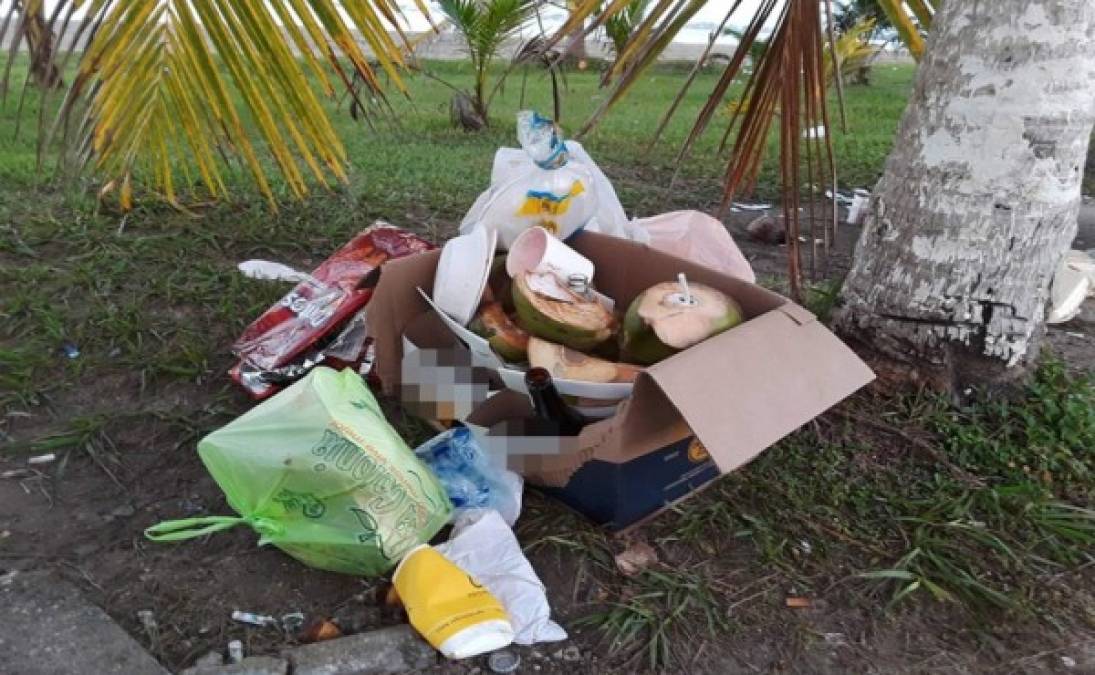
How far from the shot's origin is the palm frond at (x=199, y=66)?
1962 millimetres

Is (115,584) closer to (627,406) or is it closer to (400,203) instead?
(627,406)

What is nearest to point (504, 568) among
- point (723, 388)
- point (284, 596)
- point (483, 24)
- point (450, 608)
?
point (450, 608)

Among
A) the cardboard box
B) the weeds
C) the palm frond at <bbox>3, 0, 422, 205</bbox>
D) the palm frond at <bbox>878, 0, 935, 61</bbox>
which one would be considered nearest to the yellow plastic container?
the weeds

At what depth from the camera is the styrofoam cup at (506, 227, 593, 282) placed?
2.11 metres

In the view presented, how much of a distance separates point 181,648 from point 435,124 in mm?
5560

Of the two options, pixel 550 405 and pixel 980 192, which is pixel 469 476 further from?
pixel 980 192

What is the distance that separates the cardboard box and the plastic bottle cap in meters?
0.38

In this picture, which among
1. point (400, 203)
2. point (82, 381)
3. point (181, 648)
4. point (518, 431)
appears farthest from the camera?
point (400, 203)

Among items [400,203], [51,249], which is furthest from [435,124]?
[51,249]

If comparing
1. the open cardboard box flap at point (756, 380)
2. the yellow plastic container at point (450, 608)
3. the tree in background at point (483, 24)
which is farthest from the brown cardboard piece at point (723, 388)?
the tree in background at point (483, 24)

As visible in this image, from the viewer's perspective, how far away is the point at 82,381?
7.66ft

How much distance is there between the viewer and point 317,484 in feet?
5.13

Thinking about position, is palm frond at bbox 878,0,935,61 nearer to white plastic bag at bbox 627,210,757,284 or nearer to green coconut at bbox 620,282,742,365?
white plastic bag at bbox 627,210,757,284

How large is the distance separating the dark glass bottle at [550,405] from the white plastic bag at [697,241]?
762 mm
